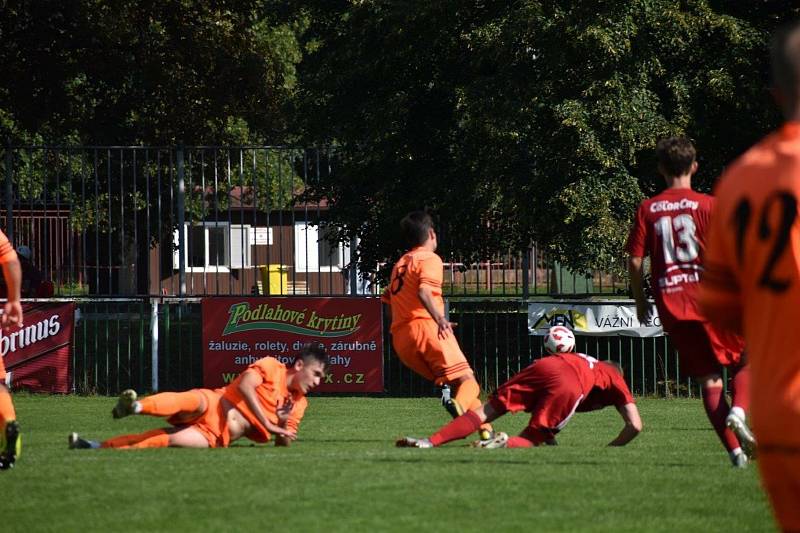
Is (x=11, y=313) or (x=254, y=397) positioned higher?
(x=11, y=313)

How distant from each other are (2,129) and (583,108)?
582 inches

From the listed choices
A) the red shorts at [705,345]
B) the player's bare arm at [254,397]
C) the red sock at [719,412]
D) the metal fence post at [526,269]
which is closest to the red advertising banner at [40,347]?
the metal fence post at [526,269]

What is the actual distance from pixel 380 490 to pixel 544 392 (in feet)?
9.92

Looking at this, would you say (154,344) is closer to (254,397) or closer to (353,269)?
(353,269)

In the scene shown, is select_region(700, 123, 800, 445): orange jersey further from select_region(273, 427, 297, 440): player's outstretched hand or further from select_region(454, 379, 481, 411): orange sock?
select_region(454, 379, 481, 411): orange sock

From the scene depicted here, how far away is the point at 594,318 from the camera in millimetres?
18156

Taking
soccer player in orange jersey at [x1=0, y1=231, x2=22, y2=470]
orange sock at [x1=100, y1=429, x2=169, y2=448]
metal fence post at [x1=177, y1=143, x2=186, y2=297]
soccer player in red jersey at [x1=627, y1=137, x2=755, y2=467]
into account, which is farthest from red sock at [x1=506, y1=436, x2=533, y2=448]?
metal fence post at [x1=177, y1=143, x2=186, y2=297]

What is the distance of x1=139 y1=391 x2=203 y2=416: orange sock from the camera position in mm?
→ 9398

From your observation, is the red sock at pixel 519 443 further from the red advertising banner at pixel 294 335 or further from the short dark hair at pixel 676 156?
the red advertising banner at pixel 294 335

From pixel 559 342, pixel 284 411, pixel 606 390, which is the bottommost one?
pixel 284 411

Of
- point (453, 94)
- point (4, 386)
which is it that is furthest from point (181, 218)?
point (4, 386)

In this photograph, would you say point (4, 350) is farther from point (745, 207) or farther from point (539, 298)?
point (745, 207)

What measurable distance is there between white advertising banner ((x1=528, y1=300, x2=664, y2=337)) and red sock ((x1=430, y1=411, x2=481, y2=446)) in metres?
8.46

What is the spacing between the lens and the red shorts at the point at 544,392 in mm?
9867
